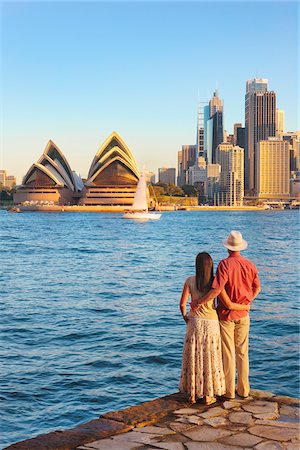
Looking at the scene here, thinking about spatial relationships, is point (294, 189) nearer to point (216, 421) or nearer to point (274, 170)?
point (274, 170)

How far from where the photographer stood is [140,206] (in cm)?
8362

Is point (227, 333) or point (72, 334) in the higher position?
point (227, 333)

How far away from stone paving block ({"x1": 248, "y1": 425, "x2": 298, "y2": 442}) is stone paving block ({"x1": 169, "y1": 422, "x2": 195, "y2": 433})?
1.41 ft

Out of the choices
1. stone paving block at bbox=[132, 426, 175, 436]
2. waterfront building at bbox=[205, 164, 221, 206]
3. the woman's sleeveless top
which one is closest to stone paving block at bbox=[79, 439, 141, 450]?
stone paving block at bbox=[132, 426, 175, 436]

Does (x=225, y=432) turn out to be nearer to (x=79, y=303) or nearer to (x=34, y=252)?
(x=79, y=303)

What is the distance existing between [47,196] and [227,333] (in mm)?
113137

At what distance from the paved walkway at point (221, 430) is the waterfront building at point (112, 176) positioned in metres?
99.4

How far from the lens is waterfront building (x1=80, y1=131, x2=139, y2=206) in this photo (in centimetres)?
10644

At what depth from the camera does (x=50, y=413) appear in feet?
22.8

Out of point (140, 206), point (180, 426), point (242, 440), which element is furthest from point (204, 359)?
point (140, 206)

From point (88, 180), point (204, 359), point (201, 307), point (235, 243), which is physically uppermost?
point (88, 180)

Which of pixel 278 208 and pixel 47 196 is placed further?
pixel 278 208

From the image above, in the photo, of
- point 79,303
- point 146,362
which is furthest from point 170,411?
point 79,303

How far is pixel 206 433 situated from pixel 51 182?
113 meters
